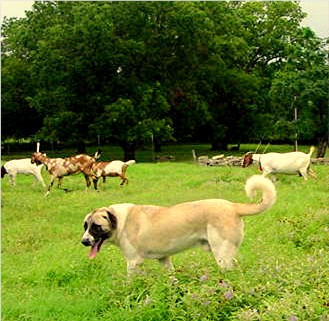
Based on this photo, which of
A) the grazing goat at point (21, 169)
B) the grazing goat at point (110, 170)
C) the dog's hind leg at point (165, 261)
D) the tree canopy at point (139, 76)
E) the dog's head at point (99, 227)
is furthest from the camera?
the tree canopy at point (139, 76)

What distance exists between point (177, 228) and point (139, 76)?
27684mm

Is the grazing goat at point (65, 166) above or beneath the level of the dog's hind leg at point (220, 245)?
beneath

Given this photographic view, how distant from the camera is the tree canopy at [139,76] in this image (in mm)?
31422

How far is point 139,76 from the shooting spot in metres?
33.9

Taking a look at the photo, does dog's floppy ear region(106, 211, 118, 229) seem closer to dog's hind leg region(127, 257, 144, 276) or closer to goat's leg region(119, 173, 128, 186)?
dog's hind leg region(127, 257, 144, 276)

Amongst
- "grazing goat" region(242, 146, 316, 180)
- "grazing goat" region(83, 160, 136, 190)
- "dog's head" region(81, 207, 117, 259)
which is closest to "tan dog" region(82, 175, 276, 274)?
"dog's head" region(81, 207, 117, 259)

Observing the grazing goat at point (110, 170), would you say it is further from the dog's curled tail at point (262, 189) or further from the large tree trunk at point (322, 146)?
the large tree trunk at point (322, 146)

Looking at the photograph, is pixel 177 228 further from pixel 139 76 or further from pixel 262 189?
pixel 139 76

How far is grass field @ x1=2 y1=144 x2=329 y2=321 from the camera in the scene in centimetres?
522

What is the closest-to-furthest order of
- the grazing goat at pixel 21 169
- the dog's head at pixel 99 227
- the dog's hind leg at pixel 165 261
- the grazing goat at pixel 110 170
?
1. the dog's head at pixel 99 227
2. the dog's hind leg at pixel 165 261
3. the grazing goat at pixel 110 170
4. the grazing goat at pixel 21 169

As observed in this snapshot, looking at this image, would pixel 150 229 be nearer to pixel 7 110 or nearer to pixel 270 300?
pixel 270 300

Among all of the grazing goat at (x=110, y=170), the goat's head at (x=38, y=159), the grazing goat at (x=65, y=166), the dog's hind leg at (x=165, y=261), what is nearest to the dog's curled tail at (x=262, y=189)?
the dog's hind leg at (x=165, y=261)

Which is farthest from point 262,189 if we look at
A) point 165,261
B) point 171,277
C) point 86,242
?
point 86,242

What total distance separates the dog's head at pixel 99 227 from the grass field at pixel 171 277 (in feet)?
1.29
